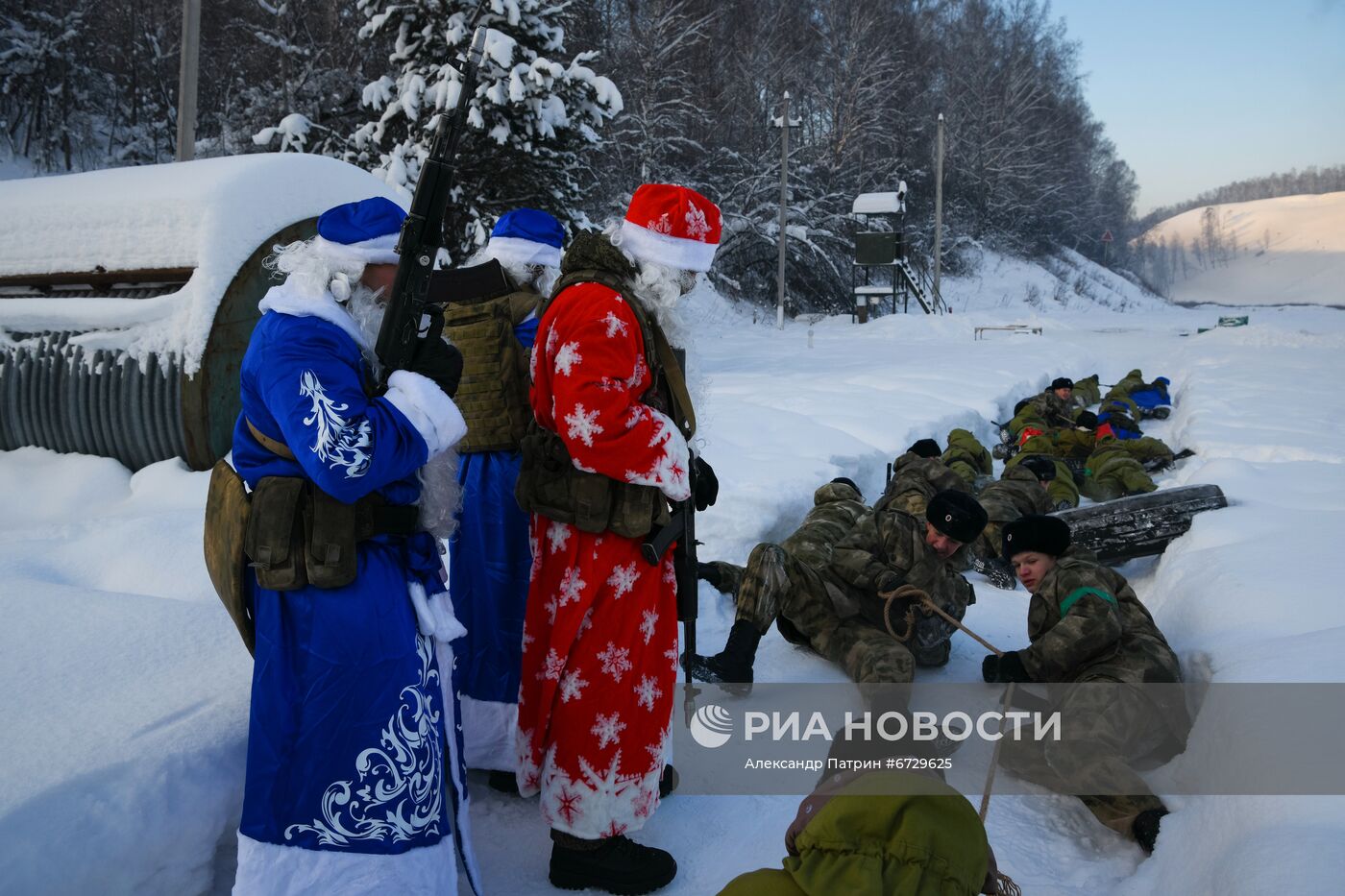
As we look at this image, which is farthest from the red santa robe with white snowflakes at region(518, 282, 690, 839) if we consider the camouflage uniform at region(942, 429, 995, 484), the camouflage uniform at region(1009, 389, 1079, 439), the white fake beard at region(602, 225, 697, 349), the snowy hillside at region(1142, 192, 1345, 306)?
the snowy hillside at region(1142, 192, 1345, 306)

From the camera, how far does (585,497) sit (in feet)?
7.14

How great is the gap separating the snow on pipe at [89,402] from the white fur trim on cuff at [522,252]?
2.69 m

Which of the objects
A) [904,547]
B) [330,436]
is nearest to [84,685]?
[330,436]

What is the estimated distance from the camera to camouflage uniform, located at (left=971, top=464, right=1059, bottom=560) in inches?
196

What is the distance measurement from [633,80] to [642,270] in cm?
2416

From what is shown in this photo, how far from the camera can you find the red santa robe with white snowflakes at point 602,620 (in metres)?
2.11

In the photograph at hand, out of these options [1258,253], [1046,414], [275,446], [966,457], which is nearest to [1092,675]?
[275,446]

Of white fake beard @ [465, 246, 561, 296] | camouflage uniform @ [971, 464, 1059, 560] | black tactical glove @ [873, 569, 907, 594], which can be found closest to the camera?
white fake beard @ [465, 246, 561, 296]

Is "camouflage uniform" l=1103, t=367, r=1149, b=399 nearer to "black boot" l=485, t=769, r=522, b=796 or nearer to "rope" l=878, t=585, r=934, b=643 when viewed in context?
"rope" l=878, t=585, r=934, b=643

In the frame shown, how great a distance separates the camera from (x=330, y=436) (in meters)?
1.63

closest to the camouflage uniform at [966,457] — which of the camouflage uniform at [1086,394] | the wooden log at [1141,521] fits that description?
the wooden log at [1141,521]

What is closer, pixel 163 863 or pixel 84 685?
pixel 163 863

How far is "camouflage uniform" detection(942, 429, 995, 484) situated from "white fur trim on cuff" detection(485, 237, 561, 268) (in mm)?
4022

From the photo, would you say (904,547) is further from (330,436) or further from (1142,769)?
(330,436)
